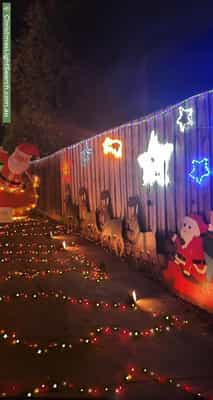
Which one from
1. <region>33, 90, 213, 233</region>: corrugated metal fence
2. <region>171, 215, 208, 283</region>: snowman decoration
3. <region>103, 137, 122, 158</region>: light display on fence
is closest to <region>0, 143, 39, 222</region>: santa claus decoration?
<region>33, 90, 213, 233</region>: corrugated metal fence

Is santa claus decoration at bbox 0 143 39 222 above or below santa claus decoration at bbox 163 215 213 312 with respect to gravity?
above

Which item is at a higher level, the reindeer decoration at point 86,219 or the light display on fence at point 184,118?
the light display on fence at point 184,118

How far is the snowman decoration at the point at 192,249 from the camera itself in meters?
6.95

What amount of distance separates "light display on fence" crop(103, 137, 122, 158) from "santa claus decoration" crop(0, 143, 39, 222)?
7047 millimetres

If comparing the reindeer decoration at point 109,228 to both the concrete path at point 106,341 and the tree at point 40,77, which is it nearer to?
the concrete path at point 106,341

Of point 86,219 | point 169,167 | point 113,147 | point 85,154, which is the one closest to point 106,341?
point 169,167

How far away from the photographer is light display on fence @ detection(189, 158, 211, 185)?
6883 mm

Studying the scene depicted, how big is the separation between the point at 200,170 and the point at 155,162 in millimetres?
1859

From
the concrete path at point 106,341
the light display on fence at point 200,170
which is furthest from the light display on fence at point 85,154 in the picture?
the light display on fence at point 200,170

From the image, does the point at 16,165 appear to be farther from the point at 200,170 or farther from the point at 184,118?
the point at 200,170

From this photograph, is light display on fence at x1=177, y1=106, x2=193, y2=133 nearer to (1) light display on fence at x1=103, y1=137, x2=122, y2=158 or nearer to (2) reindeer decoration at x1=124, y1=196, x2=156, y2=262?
(2) reindeer decoration at x1=124, y1=196, x2=156, y2=262

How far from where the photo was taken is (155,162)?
8.88 meters

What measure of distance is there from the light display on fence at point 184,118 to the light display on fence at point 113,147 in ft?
10.7

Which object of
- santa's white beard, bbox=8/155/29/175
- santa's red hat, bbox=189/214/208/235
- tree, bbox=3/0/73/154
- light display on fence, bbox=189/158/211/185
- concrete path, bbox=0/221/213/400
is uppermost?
tree, bbox=3/0/73/154
